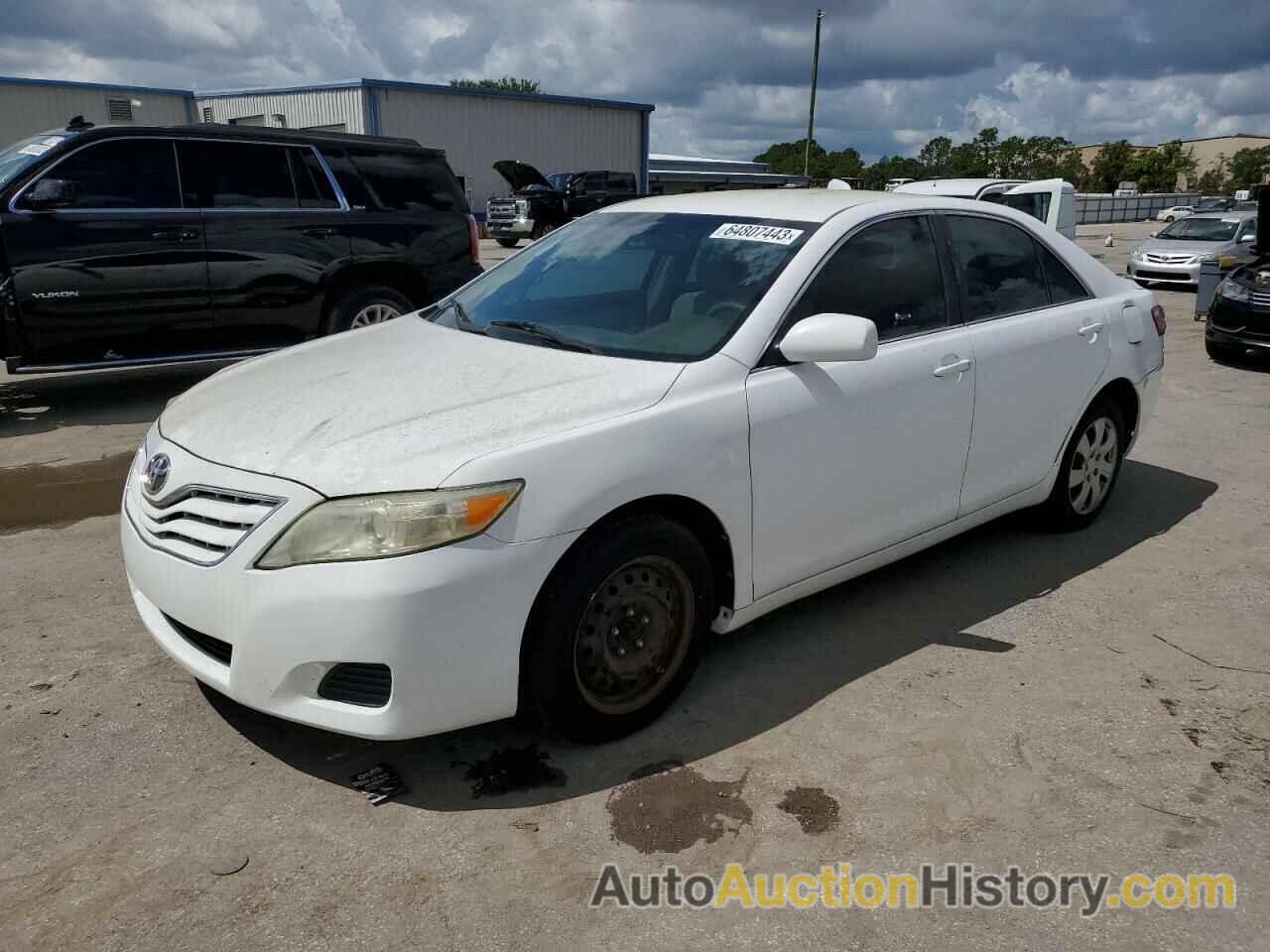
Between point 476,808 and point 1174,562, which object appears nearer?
point 476,808

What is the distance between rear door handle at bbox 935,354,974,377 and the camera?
3.87 meters

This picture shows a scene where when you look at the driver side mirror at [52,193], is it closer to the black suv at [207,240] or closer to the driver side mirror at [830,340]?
the black suv at [207,240]

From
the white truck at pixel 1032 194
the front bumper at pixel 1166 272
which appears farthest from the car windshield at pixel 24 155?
the front bumper at pixel 1166 272

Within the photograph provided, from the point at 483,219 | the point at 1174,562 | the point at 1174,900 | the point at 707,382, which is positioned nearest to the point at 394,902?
the point at 707,382

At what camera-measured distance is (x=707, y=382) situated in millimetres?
3184

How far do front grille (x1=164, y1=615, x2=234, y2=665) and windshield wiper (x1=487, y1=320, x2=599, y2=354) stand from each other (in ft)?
4.63

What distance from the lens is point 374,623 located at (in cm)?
259

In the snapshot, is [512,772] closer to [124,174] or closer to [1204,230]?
[124,174]

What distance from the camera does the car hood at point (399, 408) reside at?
2.73 m

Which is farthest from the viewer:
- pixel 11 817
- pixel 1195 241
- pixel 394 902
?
pixel 1195 241

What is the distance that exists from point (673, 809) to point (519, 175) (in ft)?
78.5

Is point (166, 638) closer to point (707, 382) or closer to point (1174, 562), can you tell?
point (707, 382)

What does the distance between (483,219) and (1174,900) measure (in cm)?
3276

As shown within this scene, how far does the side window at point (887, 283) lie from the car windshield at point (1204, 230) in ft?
59.8
